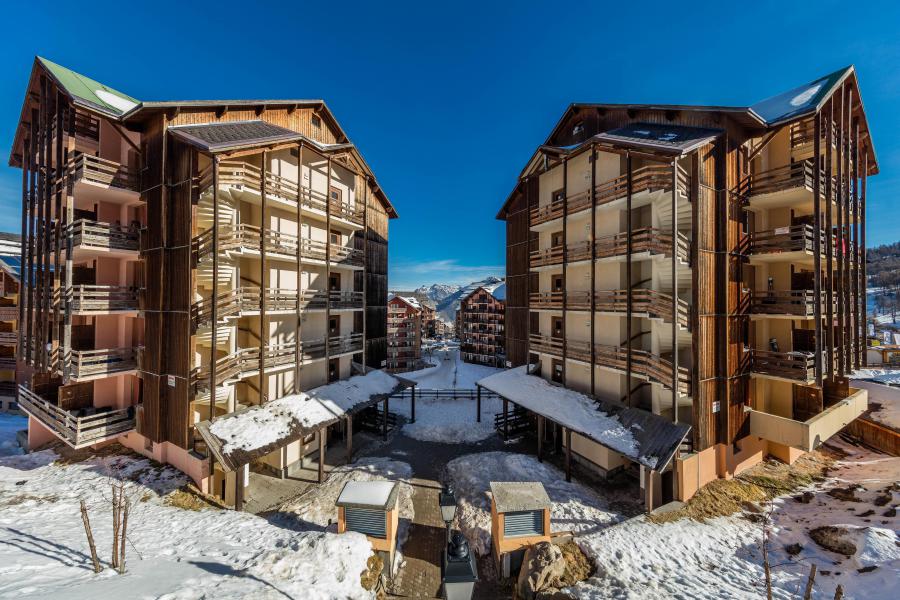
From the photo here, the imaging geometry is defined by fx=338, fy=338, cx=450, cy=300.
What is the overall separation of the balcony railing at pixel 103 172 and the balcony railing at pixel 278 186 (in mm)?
4958

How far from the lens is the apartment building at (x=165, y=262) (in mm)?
15266

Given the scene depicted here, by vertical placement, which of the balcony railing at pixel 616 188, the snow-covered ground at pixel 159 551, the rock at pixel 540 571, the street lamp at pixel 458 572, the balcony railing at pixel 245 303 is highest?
the balcony railing at pixel 616 188

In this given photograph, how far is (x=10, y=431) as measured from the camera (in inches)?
870

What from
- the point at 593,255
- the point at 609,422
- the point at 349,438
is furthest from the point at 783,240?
the point at 349,438

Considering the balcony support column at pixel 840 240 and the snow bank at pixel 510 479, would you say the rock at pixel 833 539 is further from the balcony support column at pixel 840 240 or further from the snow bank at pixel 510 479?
the balcony support column at pixel 840 240

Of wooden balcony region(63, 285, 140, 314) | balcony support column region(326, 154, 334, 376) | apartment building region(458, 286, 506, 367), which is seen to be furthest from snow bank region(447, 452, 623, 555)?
apartment building region(458, 286, 506, 367)

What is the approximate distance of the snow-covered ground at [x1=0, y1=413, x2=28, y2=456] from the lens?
19047mm

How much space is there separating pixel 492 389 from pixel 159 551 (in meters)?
16.8

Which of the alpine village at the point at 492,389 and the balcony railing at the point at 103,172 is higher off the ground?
the balcony railing at the point at 103,172

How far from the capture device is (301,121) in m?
21.6

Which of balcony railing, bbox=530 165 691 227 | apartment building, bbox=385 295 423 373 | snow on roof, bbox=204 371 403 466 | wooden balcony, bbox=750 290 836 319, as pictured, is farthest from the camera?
apartment building, bbox=385 295 423 373

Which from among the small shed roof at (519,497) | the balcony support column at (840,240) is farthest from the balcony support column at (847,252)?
the small shed roof at (519,497)

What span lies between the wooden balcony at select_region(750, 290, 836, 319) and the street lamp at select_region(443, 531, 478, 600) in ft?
61.2

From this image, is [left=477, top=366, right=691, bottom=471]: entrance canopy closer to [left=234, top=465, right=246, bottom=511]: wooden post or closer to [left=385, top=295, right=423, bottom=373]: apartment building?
[left=234, top=465, right=246, bottom=511]: wooden post
